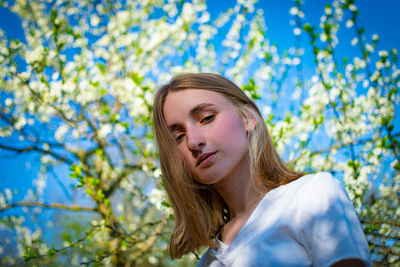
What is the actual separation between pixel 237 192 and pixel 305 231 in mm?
507

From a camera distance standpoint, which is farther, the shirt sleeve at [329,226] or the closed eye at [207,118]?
the closed eye at [207,118]

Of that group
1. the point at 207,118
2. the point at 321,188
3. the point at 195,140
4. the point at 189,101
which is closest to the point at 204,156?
the point at 195,140

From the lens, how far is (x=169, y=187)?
1.67m

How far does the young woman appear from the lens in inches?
37.3

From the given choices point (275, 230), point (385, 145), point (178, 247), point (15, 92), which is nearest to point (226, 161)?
point (275, 230)

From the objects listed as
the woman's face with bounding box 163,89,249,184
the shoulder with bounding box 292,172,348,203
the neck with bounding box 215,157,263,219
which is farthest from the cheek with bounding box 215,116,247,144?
the shoulder with bounding box 292,172,348,203

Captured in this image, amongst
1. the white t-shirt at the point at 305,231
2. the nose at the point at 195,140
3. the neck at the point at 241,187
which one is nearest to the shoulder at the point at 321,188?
the white t-shirt at the point at 305,231

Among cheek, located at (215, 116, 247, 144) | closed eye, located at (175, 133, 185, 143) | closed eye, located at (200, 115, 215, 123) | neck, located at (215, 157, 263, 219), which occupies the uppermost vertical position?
closed eye, located at (175, 133, 185, 143)

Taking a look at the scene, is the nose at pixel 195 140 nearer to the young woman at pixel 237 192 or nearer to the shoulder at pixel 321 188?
the young woman at pixel 237 192

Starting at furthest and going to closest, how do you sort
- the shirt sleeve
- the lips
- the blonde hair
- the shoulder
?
the blonde hair < the lips < the shoulder < the shirt sleeve

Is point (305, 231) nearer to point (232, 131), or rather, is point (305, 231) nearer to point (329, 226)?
point (329, 226)

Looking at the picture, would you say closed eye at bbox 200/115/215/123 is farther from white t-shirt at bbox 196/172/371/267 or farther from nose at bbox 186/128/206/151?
white t-shirt at bbox 196/172/371/267

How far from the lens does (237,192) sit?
1458mm

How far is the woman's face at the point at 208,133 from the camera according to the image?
137 cm
